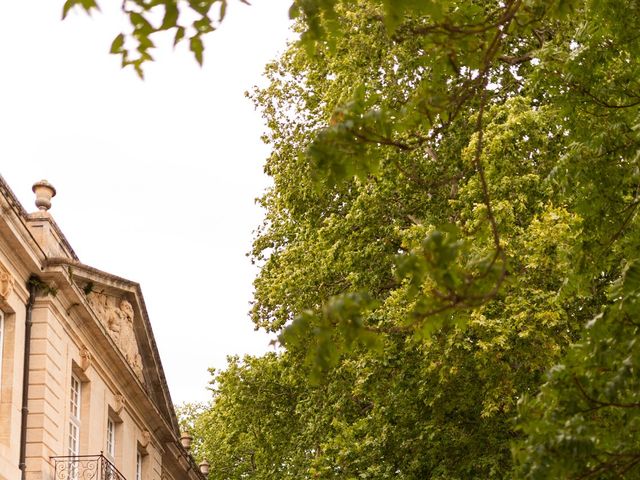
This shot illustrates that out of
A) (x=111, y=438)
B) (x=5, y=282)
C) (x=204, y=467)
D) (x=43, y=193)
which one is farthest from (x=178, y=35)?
(x=204, y=467)

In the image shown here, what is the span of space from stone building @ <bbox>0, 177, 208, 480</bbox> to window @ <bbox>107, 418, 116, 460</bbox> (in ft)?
0.08

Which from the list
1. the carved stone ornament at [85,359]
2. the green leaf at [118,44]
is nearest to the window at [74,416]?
the carved stone ornament at [85,359]

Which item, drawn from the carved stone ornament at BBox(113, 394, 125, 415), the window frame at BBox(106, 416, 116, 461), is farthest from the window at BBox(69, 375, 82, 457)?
the window frame at BBox(106, 416, 116, 461)

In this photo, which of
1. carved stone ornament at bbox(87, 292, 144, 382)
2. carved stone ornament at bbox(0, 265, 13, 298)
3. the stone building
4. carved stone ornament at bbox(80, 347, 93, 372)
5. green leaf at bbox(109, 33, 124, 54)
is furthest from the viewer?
carved stone ornament at bbox(87, 292, 144, 382)

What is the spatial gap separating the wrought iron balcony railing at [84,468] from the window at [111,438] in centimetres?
238

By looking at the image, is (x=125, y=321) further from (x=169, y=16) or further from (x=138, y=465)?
(x=169, y=16)

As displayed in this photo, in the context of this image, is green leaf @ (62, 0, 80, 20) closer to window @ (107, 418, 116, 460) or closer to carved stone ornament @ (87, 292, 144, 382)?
carved stone ornament @ (87, 292, 144, 382)

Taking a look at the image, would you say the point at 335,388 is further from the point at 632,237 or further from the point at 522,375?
Result: the point at 632,237

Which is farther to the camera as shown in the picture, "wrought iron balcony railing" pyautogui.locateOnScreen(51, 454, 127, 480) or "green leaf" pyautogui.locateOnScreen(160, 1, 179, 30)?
"wrought iron balcony railing" pyautogui.locateOnScreen(51, 454, 127, 480)

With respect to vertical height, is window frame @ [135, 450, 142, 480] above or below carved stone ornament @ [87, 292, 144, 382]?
below

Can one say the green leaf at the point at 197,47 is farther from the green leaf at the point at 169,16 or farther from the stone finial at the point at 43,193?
the stone finial at the point at 43,193

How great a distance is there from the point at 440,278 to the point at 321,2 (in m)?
1.66

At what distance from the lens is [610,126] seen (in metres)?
11.2

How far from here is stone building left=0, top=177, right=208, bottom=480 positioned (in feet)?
62.3
